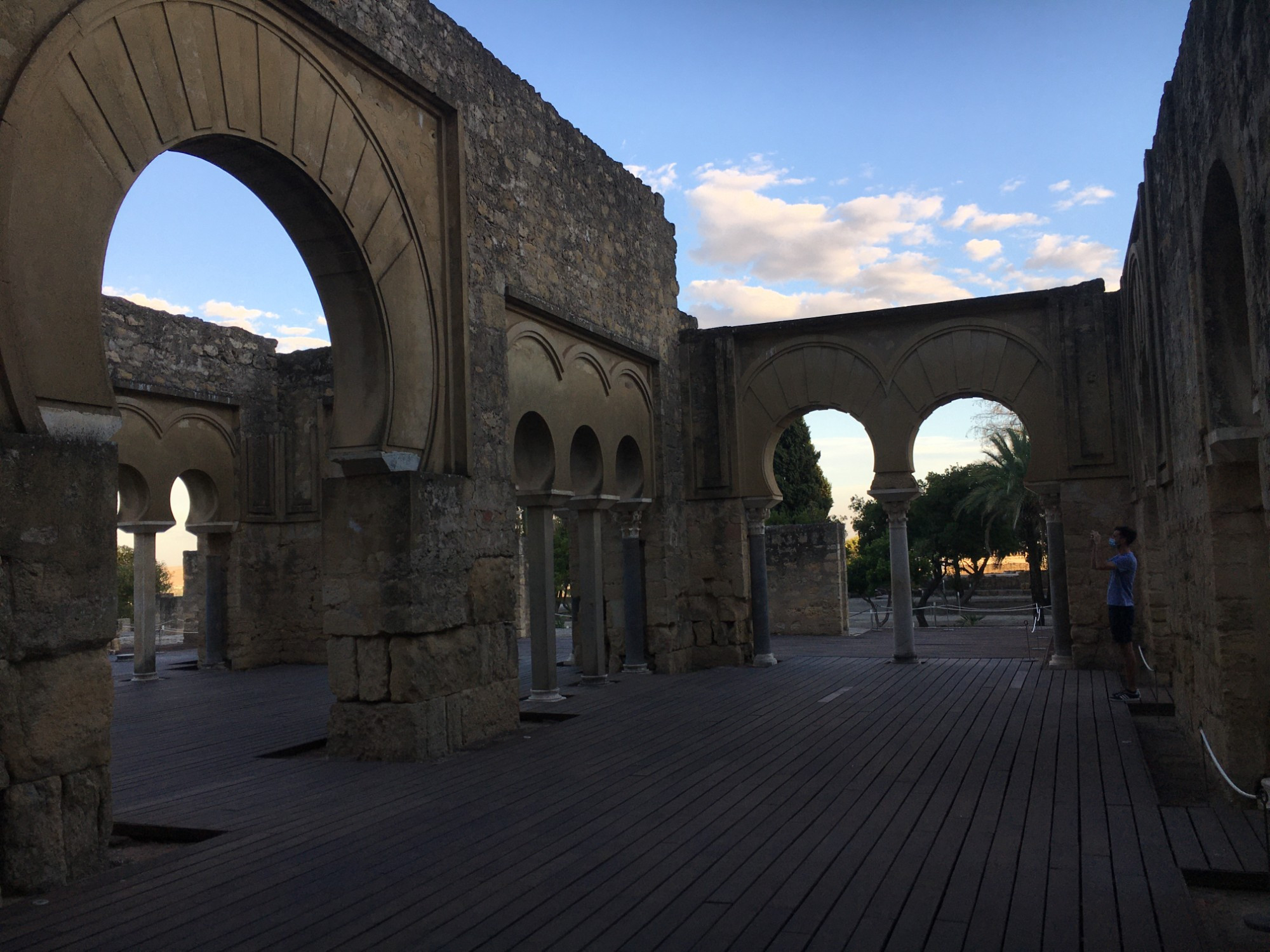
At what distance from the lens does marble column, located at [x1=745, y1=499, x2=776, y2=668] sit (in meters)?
12.0

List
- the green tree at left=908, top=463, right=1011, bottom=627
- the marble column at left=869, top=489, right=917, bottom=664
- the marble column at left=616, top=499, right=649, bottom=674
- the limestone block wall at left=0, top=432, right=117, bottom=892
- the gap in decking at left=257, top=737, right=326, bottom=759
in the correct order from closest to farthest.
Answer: the limestone block wall at left=0, top=432, right=117, bottom=892
the gap in decking at left=257, top=737, right=326, bottom=759
the marble column at left=616, top=499, right=649, bottom=674
the marble column at left=869, top=489, right=917, bottom=664
the green tree at left=908, top=463, right=1011, bottom=627

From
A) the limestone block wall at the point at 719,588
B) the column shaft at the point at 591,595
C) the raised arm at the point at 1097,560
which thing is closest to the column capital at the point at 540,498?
the column shaft at the point at 591,595

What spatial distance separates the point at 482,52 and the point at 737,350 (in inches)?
210

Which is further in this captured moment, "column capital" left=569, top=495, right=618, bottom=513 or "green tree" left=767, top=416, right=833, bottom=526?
"green tree" left=767, top=416, right=833, bottom=526

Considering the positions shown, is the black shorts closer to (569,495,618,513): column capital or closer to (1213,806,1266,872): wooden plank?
(1213,806,1266,872): wooden plank

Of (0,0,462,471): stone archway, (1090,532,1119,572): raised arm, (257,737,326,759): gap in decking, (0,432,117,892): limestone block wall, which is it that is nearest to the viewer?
(0,432,117,892): limestone block wall

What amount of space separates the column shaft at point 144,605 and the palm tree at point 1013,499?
16763mm

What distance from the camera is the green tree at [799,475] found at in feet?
107

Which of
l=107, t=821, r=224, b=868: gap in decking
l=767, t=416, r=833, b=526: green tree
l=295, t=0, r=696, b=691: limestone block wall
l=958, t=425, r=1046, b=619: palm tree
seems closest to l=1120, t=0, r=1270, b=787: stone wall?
l=295, t=0, r=696, b=691: limestone block wall

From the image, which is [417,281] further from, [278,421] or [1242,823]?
[278,421]

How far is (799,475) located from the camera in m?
33.2

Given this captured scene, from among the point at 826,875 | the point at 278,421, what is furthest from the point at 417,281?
the point at 278,421

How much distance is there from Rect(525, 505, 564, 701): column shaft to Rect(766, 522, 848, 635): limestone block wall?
27.4ft

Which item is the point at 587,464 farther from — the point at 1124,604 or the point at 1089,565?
the point at 1089,565
